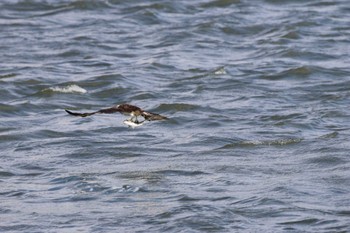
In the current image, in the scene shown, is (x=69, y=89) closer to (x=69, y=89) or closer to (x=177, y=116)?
(x=69, y=89)

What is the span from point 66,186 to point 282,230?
83.1 inches

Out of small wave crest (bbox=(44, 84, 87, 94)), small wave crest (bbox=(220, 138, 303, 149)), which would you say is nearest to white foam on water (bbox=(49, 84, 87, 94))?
small wave crest (bbox=(44, 84, 87, 94))

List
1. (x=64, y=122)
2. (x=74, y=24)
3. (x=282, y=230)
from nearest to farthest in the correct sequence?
(x=282, y=230)
(x=64, y=122)
(x=74, y=24)

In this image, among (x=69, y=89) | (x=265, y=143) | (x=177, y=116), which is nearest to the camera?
(x=265, y=143)

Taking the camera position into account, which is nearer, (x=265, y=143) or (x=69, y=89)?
(x=265, y=143)

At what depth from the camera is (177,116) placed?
→ 1231 centimetres

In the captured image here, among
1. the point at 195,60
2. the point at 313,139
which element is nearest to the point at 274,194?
the point at 313,139

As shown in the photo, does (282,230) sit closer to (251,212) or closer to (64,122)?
(251,212)

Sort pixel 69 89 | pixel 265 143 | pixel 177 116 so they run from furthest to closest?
pixel 69 89
pixel 177 116
pixel 265 143

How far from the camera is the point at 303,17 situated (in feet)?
58.4

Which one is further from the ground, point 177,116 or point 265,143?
point 265,143

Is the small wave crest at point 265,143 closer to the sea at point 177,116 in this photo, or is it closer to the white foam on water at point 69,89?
the sea at point 177,116

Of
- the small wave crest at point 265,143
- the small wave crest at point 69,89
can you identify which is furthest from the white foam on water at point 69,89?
the small wave crest at point 265,143

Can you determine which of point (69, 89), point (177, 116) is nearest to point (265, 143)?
point (177, 116)
